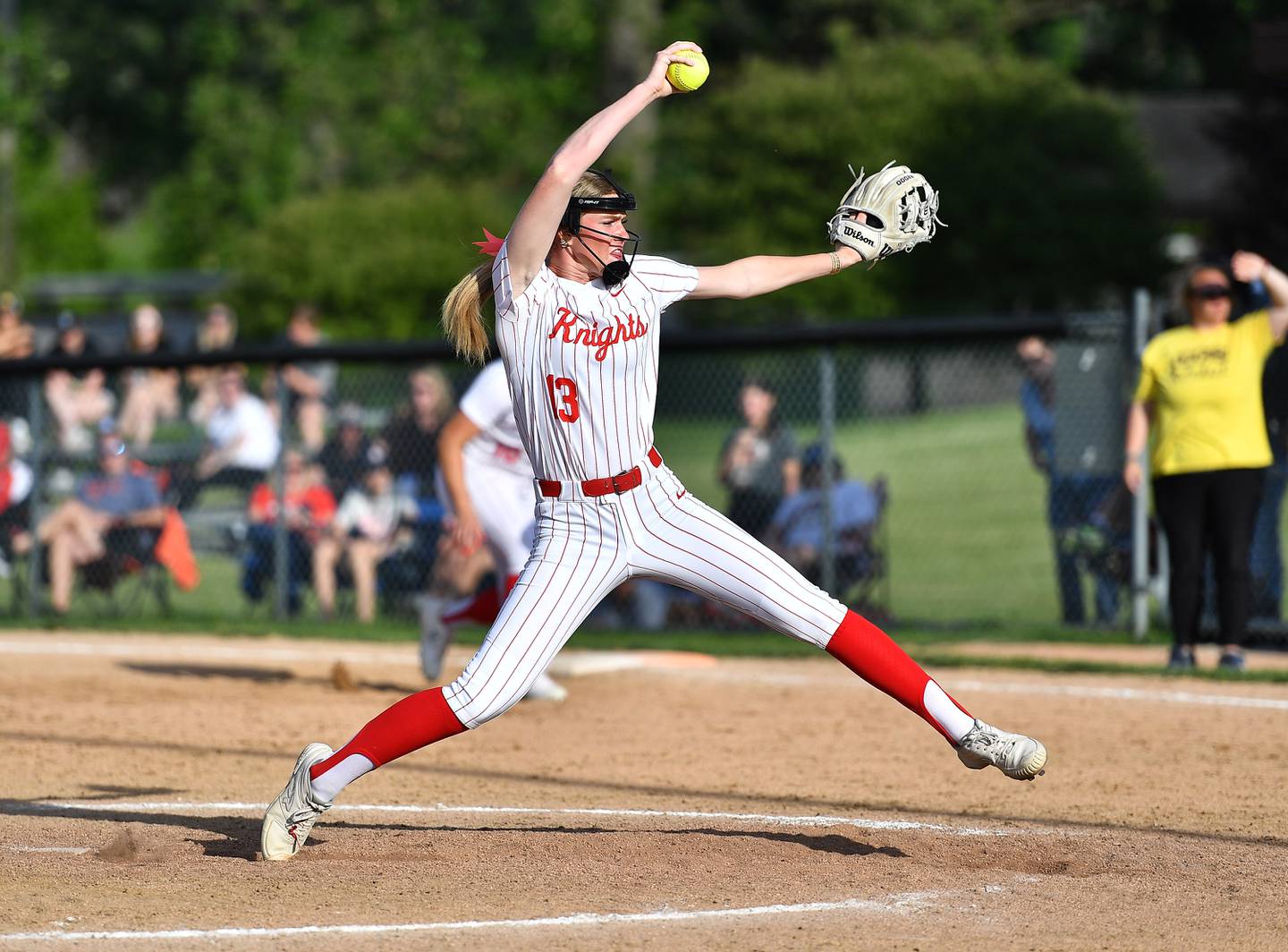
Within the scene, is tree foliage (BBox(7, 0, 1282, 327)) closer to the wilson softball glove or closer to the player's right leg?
the wilson softball glove

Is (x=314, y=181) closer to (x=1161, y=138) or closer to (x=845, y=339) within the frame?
(x=1161, y=138)

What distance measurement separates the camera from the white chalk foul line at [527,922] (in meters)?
4.65

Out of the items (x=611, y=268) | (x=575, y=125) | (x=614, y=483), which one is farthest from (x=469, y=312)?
(x=575, y=125)

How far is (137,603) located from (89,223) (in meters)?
33.1

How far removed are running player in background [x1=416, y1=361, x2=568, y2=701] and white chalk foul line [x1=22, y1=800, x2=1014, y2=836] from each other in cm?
183

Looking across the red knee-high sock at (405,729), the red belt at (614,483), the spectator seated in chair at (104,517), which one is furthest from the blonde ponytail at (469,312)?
the spectator seated in chair at (104,517)

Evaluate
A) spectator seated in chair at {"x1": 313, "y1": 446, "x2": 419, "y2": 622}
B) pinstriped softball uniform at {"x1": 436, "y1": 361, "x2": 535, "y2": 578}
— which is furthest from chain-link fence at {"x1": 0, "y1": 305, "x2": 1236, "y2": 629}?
pinstriped softball uniform at {"x1": 436, "y1": 361, "x2": 535, "y2": 578}

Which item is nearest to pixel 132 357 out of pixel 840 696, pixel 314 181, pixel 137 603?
pixel 137 603

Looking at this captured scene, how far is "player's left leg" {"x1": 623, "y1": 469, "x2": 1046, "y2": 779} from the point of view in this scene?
527cm

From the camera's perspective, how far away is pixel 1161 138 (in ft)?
137

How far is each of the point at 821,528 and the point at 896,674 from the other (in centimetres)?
601

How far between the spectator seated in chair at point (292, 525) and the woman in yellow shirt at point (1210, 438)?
5.50 metres

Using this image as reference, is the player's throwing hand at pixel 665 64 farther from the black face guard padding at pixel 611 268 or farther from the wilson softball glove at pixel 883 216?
the wilson softball glove at pixel 883 216

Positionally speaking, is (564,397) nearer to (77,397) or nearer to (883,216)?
(883,216)
